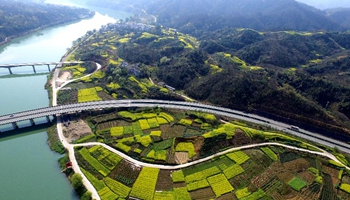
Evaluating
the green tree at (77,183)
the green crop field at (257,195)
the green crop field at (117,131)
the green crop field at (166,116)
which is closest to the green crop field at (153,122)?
the green crop field at (166,116)

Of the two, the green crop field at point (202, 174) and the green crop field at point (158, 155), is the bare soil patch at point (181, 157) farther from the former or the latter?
the green crop field at point (202, 174)

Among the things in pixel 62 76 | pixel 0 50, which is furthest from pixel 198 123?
pixel 0 50

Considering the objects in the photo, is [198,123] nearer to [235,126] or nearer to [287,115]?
[235,126]

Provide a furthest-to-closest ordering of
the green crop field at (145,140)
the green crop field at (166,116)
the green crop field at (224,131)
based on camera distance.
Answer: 1. the green crop field at (166,116)
2. the green crop field at (224,131)
3. the green crop field at (145,140)

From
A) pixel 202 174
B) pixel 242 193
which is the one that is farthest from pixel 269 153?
pixel 202 174

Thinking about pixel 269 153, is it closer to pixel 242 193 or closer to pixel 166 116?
pixel 242 193
